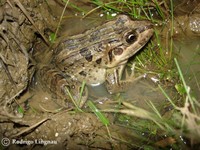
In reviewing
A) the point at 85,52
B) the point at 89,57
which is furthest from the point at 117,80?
the point at 85,52

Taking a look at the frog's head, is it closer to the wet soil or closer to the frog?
the frog

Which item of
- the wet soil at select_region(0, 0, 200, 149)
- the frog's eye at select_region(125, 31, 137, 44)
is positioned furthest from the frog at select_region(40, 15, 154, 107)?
the wet soil at select_region(0, 0, 200, 149)

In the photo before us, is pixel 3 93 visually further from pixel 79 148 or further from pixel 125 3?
pixel 125 3

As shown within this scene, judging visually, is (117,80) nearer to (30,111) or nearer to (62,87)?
(62,87)

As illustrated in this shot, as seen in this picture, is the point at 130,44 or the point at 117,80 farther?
the point at 117,80

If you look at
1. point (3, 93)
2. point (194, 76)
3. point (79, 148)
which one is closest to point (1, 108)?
point (3, 93)

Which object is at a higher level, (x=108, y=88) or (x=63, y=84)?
(x=63, y=84)
